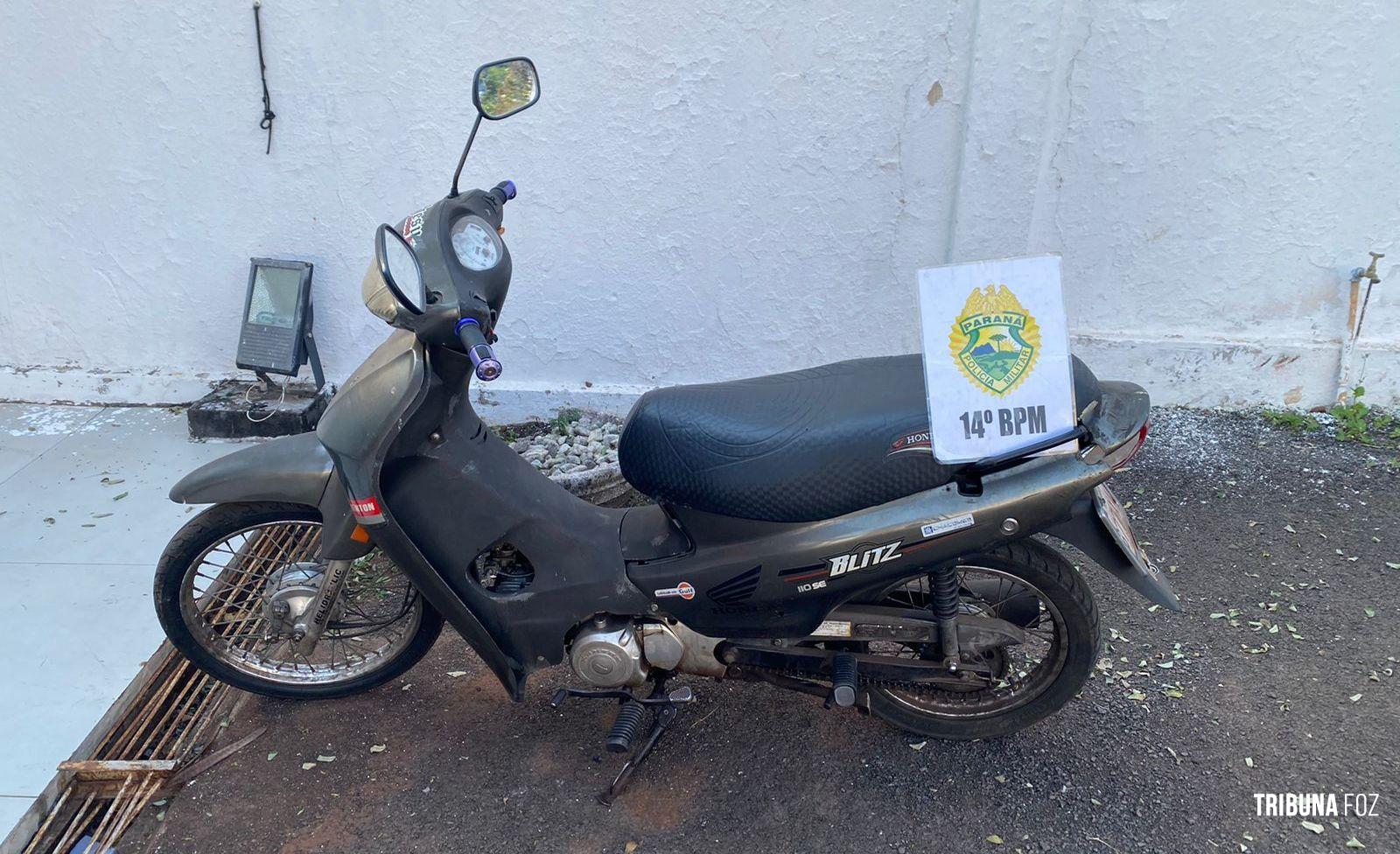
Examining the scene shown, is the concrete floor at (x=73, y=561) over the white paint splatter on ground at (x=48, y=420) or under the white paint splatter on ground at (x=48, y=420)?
under

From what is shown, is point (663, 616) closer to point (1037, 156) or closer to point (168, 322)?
point (1037, 156)

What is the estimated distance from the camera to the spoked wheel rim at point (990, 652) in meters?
2.22

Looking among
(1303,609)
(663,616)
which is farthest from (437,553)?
(1303,609)

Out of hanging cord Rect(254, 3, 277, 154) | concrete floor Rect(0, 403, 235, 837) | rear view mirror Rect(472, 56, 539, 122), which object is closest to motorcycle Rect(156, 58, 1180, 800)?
rear view mirror Rect(472, 56, 539, 122)

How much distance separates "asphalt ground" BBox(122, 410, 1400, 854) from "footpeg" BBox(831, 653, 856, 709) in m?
0.31

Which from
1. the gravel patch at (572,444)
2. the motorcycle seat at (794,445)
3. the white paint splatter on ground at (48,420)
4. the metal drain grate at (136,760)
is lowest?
the metal drain grate at (136,760)

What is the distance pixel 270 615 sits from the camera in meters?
2.43

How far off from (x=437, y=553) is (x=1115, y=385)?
1677mm

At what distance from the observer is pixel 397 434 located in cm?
205

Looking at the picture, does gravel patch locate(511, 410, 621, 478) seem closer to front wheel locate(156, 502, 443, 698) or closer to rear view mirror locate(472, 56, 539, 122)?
front wheel locate(156, 502, 443, 698)

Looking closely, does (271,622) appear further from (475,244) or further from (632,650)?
(475,244)

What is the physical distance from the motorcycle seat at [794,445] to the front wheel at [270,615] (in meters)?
0.94

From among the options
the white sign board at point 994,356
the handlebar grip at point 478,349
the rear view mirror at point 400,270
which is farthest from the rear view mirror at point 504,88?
the white sign board at point 994,356

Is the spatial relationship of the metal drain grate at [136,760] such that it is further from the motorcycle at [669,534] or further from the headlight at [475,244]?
the headlight at [475,244]
